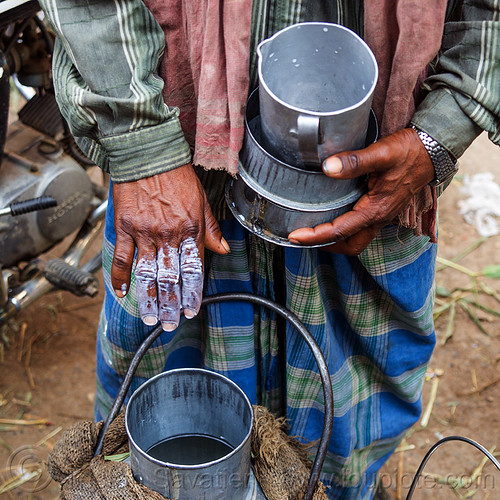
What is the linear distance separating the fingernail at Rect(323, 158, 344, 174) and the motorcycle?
106cm

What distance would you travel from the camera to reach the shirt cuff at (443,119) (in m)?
1.06

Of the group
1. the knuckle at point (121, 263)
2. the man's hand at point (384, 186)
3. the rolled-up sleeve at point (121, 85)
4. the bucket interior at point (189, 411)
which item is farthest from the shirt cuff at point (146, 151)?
the bucket interior at point (189, 411)

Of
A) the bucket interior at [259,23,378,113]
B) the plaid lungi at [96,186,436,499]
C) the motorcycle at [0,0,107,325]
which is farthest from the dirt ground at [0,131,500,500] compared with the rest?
the bucket interior at [259,23,378,113]

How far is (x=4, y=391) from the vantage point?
226 cm

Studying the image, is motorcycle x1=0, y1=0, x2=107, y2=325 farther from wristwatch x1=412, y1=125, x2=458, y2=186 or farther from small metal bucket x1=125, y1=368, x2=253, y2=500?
wristwatch x1=412, y1=125, x2=458, y2=186

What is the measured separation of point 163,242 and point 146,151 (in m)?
0.15

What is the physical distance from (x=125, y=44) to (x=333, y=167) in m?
0.39

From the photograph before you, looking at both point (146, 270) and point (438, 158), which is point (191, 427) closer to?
point (146, 270)

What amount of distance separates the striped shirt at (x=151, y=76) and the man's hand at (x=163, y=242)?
0.03 m

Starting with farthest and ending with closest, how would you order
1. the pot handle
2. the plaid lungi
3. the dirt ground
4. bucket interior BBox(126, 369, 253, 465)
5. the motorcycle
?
the dirt ground < the motorcycle < the plaid lungi < bucket interior BBox(126, 369, 253, 465) < the pot handle

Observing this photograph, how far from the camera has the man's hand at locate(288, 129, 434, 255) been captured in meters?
1.02

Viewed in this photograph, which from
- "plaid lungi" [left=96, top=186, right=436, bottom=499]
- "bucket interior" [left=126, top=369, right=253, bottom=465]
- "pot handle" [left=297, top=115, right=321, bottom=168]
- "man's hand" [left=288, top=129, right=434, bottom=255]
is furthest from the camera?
"plaid lungi" [left=96, top=186, right=436, bottom=499]

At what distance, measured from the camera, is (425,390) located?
2350 mm

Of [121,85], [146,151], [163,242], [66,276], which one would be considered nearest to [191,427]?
[163,242]
